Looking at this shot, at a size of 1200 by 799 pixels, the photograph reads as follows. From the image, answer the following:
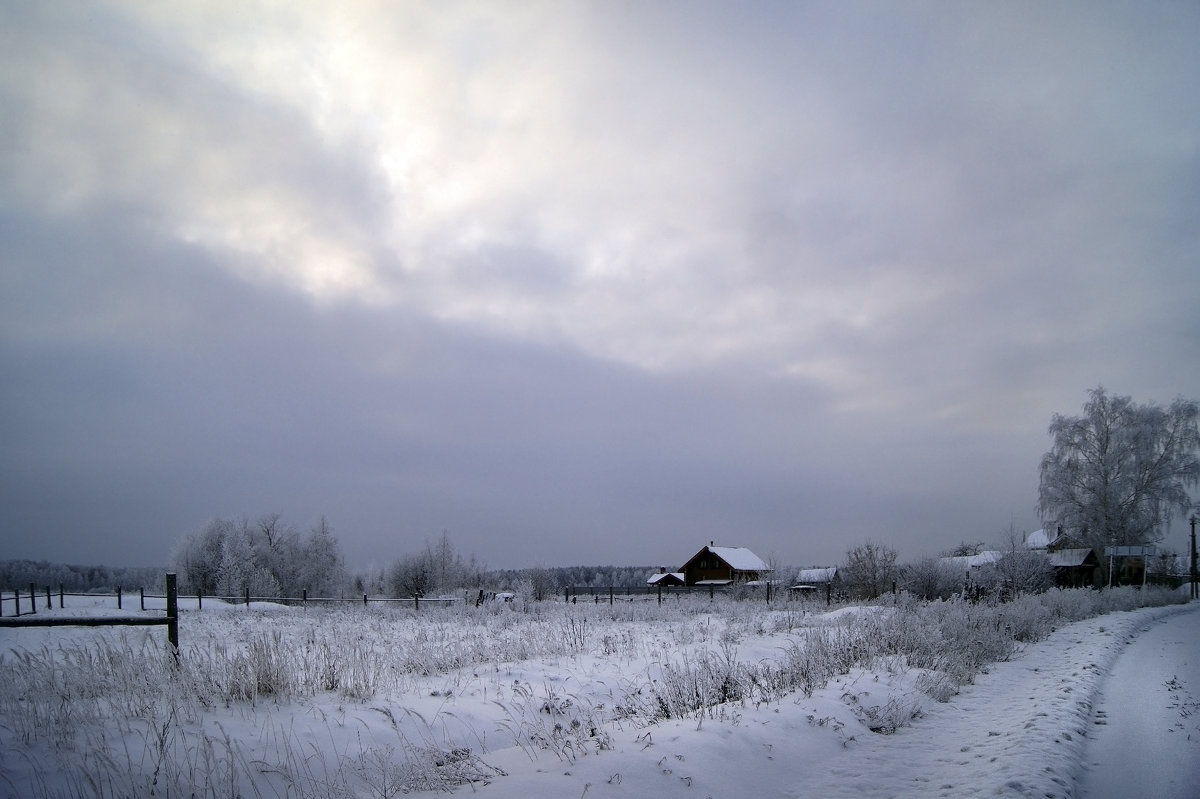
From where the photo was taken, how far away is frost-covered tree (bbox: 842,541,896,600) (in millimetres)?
35344

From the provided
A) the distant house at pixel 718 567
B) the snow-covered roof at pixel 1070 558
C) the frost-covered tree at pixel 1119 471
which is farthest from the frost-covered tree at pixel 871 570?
the distant house at pixel 718 567

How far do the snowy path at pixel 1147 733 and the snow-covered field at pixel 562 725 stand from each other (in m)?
0.08

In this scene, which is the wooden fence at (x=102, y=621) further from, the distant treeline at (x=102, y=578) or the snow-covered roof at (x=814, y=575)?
the snow-covered roof at (x=814, y=575)

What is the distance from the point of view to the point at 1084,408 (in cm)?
4472

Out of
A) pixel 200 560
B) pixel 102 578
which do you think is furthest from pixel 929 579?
pixel 102 578

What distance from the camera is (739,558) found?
75375mm

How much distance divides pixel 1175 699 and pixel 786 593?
3169 centimetres

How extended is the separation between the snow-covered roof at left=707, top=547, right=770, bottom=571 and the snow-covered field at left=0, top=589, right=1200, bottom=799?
6179cm

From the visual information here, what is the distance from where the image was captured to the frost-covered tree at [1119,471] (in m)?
40.9

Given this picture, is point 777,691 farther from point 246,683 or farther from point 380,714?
point 246,683

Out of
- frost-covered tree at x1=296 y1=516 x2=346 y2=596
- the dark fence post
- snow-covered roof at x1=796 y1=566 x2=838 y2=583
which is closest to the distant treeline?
frost-covered tree at x1=296 y1=516 x2=346 y2=596

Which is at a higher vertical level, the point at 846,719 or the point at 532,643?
the point at 846,719

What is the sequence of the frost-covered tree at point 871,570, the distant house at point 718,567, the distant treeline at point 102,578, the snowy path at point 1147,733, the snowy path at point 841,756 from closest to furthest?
the snowy path at point 841,756 < the snowy path at point 1147,733 < the frost-covered tree at point 871,570 < the distant treeline at point 102,578 < the distant house at point 718,567

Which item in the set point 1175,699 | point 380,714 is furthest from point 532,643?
point 1175,699
